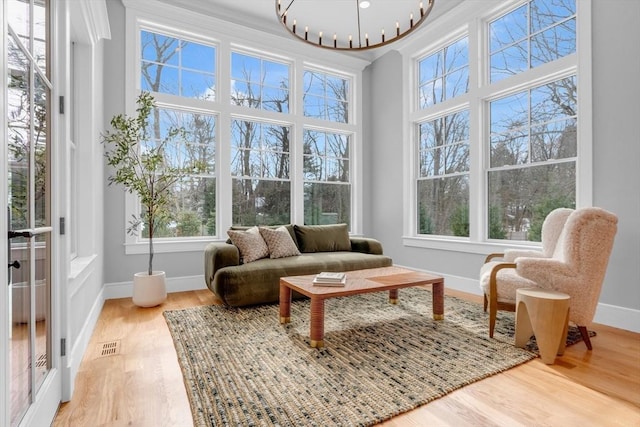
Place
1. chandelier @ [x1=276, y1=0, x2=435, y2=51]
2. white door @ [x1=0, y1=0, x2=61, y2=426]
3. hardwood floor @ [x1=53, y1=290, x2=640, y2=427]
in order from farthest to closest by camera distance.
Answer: chandelier @ [x1=276, y1=0, x2=435, y2=51]
hardwood floor @ [x1=53, y1=290, x2=640, y2=427]
white door @ [x1=0, y1=0, x2=61, y2=426]

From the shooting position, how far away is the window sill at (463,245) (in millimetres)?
3657

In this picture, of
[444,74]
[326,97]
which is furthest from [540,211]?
[326,97]

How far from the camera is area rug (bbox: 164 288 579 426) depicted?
1673 mm

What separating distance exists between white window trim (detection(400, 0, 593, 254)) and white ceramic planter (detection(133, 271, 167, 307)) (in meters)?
3.29

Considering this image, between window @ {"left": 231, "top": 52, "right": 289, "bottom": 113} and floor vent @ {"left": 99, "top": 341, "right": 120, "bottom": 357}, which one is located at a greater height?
window @ {"left": 231, "top": 52, "right": 289, "bottom": 113}

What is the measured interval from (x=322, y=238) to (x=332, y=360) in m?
2.30

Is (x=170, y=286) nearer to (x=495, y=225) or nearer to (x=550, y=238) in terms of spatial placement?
(x=495, y=225)

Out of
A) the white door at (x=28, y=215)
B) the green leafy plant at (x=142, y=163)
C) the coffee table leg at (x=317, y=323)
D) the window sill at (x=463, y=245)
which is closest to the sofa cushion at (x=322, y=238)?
the window sill at (x=463, y=245)

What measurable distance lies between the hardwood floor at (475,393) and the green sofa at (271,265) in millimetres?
808

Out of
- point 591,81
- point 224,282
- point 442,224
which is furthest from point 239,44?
point 591,81

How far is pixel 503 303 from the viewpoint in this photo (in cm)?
266

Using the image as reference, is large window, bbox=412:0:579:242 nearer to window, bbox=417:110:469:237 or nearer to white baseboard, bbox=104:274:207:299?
window, bbox=417:110:469:237

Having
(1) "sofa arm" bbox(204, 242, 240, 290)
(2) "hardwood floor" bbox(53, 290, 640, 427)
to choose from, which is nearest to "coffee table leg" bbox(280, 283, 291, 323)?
(1) "sofa arm" bbox(204, 242, 240, 290)

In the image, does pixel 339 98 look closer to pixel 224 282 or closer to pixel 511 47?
pixel 511 47
